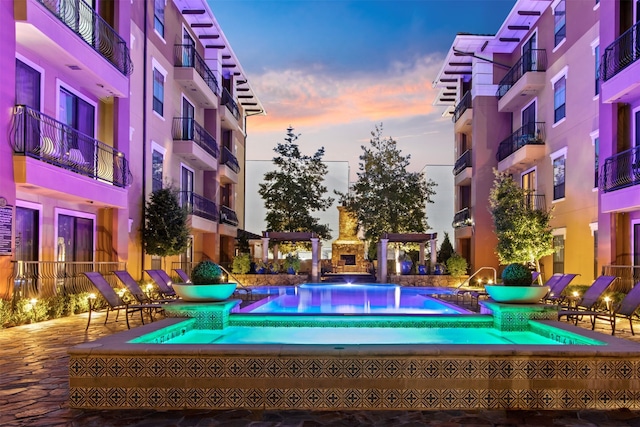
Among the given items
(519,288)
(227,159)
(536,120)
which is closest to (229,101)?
(227,159)

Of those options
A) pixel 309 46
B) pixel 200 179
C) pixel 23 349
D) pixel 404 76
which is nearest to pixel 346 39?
pixel 309 46

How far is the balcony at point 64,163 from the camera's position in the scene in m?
11.0

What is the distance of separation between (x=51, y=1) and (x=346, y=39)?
67.3 feet

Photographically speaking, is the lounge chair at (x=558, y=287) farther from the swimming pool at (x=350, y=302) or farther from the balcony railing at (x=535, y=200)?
the balcony railing at (x=535, y=200)

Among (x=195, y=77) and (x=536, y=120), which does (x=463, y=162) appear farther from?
(x=195, y=77)

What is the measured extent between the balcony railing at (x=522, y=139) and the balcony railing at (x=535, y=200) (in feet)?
6.68

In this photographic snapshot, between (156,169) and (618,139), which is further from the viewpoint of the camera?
(156,169)

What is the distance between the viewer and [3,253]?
34.7ft

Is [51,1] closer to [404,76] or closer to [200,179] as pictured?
[200,179]

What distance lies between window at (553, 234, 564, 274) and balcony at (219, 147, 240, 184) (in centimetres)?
1490

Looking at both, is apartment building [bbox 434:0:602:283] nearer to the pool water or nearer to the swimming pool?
the swimming pool

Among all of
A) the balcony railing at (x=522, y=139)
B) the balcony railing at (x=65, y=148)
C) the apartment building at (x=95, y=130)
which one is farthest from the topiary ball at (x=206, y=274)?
the balcony railing at (x=522, y=139)

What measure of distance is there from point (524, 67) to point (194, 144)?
45.4 feet

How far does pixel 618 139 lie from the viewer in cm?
1465
